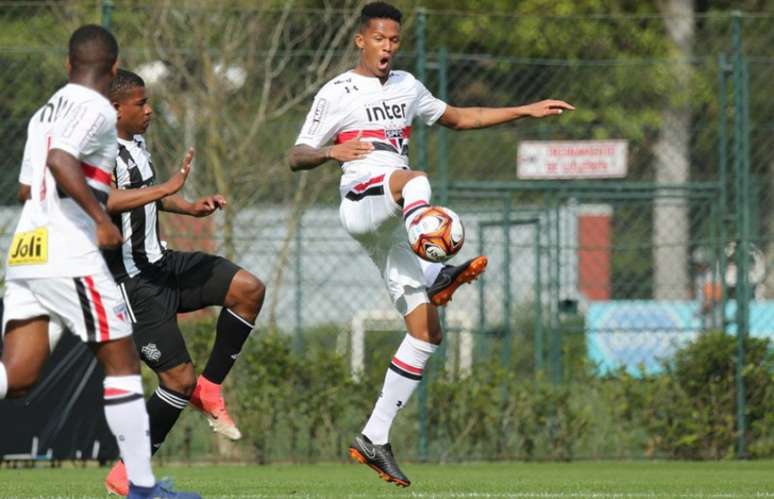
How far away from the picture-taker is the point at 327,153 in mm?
8414

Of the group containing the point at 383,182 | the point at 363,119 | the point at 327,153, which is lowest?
the point at 383,182

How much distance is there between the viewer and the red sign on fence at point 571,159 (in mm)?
14031

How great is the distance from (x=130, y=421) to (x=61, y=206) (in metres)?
0.97

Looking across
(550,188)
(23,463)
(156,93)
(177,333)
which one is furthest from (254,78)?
(177,333)

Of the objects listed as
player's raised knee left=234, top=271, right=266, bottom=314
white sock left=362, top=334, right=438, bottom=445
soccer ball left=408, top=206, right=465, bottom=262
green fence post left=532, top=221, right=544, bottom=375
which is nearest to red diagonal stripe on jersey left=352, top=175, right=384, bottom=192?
soccer ball left=408, top=206, right=465, bottom=262

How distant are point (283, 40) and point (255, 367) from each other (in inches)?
152

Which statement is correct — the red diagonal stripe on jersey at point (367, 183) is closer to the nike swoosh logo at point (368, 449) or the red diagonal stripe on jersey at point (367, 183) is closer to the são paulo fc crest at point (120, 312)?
the nike swoosh logo at point (368, 449)

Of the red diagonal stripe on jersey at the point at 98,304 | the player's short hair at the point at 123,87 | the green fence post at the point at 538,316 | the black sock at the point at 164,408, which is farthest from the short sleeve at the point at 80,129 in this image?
the green fence post at the point at 538,316

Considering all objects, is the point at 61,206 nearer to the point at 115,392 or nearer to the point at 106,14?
the point at 115,392

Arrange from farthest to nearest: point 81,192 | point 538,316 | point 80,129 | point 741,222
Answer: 1. point 538,316
2. point 741,222
3. point 80,129
4. point 81,192

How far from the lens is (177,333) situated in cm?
865

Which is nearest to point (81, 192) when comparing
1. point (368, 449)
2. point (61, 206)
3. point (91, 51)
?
point (61, 206)

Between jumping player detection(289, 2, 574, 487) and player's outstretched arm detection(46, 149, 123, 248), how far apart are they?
98.2 inches

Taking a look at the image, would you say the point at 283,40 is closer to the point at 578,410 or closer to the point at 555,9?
the point at 578,410
